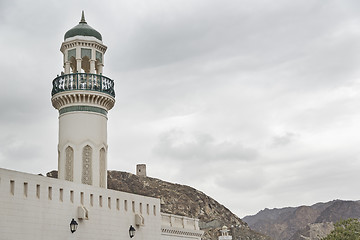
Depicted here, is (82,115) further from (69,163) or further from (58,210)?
(58,210)

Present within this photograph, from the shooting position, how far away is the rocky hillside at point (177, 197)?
102438 millimetres

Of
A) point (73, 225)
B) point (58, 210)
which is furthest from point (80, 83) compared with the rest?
point (73, 225)

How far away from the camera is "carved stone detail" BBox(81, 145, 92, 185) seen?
27.4 metres

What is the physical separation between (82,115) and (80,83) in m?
1.69

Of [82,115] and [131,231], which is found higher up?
[82,115]

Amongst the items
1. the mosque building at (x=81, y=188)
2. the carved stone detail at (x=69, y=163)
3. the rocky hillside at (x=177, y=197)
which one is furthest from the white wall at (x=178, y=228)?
the rocky hillside at (x=177, y=197)

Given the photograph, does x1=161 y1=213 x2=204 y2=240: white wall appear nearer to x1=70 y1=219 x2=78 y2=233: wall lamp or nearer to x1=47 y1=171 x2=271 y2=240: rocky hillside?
x1=70 y1=219 x2=78 y2=233: wall lamp

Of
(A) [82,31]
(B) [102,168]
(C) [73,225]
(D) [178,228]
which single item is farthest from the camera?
(D) [178,228]

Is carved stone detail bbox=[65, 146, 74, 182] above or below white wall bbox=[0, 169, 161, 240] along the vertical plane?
above

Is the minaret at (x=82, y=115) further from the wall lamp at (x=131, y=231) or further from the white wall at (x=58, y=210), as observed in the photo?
the wall lamp at (x=131, y=231)

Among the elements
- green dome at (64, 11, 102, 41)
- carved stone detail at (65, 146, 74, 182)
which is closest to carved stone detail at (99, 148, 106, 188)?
carved stone detail at (65, 146, 74, 182)

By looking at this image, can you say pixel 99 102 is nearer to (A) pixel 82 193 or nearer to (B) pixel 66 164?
(B) pixel 66 164

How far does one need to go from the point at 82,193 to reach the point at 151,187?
281 ft

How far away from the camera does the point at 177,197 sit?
106562mm
